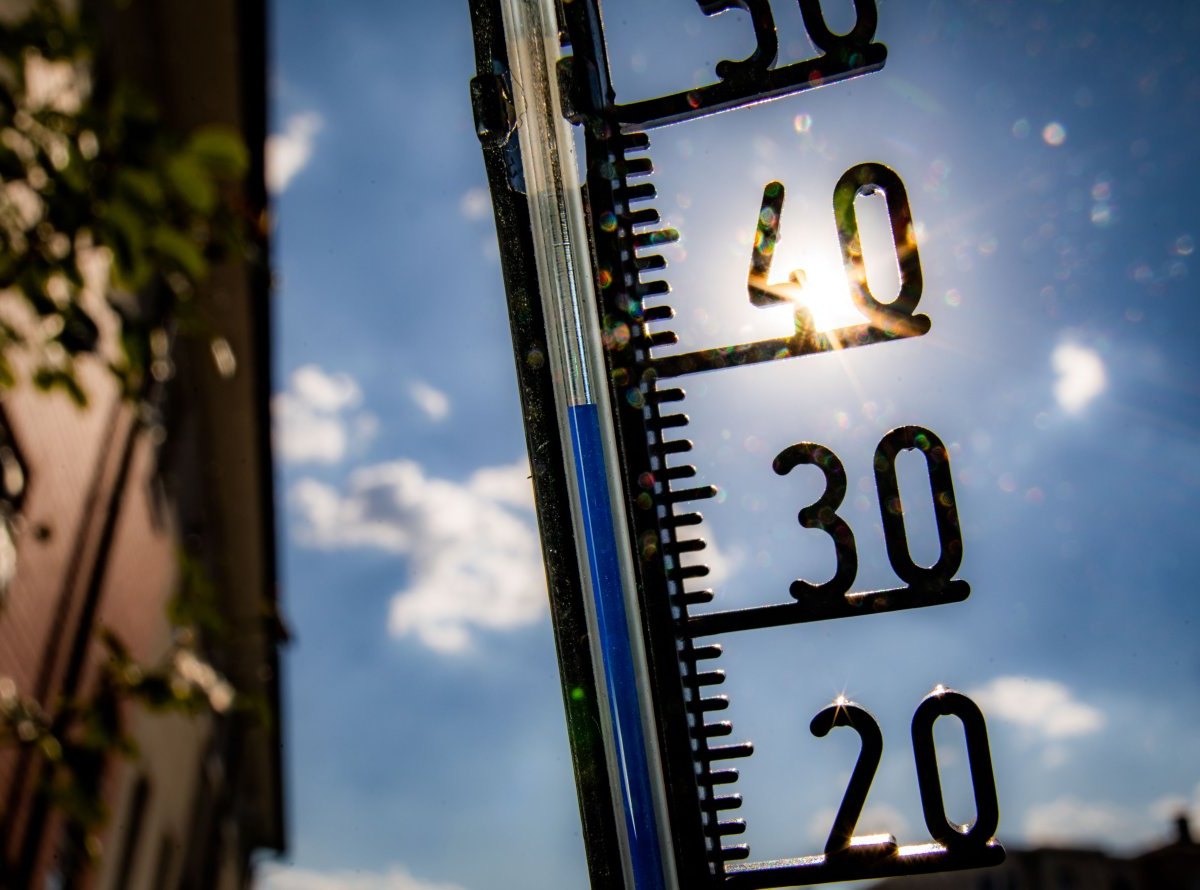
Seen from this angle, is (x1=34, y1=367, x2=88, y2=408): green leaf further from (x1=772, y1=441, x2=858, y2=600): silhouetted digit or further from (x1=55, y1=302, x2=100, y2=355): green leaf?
(x1=772, y1=441, x2=858, y2=600): silhouetted digit

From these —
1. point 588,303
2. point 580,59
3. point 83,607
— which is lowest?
point 588,303

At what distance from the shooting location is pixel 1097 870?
101ft

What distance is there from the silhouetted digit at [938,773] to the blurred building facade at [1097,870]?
1261 inches

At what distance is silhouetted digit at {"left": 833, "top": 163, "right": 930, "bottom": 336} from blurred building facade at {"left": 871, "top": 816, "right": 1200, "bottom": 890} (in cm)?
3230

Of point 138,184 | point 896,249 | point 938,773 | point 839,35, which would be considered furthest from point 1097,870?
point 138,184

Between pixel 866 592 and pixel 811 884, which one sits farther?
pixel 866 592

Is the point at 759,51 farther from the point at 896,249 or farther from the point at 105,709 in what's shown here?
the point at 105,709

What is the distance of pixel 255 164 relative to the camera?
6480 mm

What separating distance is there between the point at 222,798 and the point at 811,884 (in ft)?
36.1

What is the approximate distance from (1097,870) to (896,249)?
36856mm

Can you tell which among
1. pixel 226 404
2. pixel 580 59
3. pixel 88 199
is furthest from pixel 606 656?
pixel 226 404

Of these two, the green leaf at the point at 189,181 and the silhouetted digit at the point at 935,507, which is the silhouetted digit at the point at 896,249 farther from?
the green leaf at the point at 189,181

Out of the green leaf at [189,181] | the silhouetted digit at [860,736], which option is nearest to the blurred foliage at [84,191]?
the green leaf at [189,181]

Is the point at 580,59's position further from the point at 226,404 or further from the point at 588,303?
the point at 226,404
